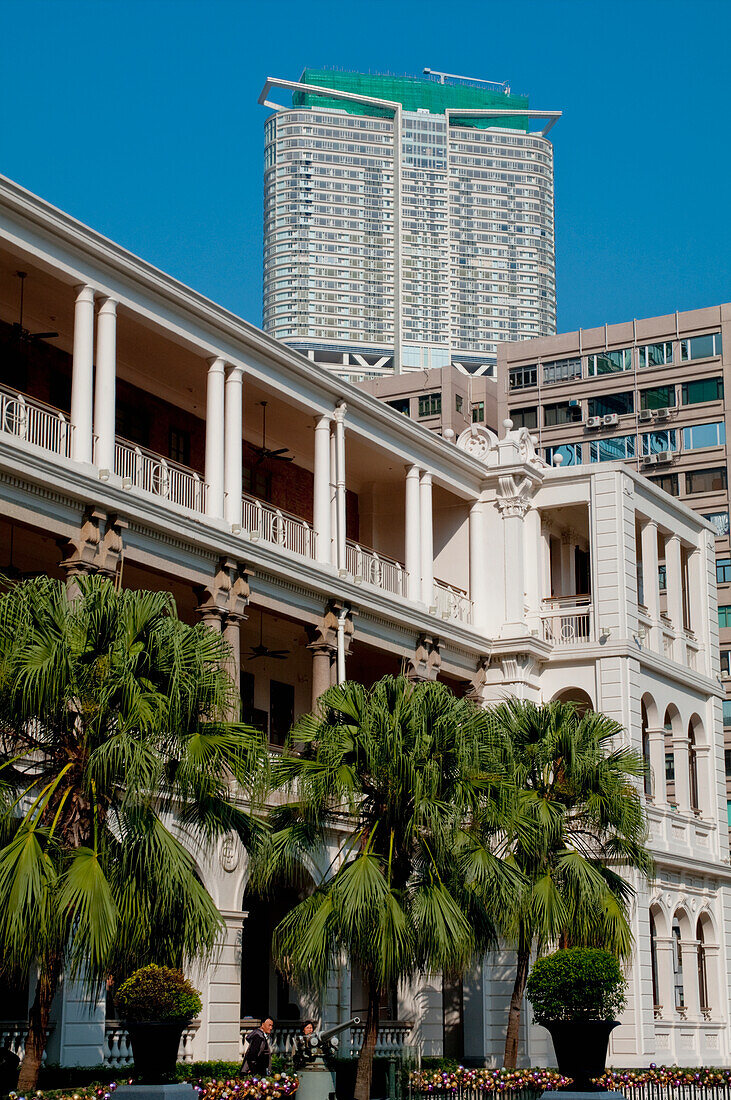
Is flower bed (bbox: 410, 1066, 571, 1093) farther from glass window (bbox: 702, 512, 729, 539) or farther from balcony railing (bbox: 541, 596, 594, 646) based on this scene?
glass window (bbox: 702, 512, 729, 539)

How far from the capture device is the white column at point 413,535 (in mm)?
38812

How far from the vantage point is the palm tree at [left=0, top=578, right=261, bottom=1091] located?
61.7 feet

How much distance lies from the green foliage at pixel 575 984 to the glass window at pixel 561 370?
71.8 meters

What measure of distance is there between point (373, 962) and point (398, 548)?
64.2 feet

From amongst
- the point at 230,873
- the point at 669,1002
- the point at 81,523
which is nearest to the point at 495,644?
the point at 669,1002

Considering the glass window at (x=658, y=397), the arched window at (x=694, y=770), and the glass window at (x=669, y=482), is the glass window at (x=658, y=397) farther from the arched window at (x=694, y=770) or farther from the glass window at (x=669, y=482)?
the arched window at (x=694, y=770)

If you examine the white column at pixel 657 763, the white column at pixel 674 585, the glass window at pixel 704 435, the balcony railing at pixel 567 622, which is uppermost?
the glass window at pixel 704 435

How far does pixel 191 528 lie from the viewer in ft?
100

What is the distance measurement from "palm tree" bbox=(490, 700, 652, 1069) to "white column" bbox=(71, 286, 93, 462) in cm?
879

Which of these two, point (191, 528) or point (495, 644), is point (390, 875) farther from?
point (495, 644)

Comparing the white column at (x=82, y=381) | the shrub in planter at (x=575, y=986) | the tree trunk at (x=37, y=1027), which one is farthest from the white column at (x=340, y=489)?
the tree trunk at (x=37, y=1027)

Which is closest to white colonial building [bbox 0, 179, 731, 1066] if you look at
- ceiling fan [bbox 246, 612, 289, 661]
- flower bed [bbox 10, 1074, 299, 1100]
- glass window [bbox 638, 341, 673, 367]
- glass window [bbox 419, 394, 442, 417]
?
ceiling fan [bbox 246, 612, 289, 661]

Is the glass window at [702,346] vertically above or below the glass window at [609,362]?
below

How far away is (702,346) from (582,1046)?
7065cm
